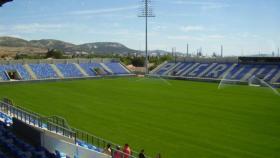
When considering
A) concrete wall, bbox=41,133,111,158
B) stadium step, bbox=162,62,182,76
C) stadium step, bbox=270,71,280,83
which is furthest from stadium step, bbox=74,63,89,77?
concrete wall, bbox=41,133,111,158

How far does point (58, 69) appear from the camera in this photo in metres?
56.3

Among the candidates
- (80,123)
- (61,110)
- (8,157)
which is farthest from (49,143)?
(61,110)

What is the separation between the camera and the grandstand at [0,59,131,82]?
51.8m

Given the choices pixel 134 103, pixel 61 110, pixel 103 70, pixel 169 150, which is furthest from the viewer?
pixel 103 70

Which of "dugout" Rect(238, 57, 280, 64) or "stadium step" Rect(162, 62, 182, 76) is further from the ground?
"dugout" Rect(238, 57, 280, 64)

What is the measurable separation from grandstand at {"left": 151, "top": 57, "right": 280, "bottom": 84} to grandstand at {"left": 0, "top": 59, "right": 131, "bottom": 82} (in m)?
7.20

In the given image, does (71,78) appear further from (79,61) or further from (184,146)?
(184,146)

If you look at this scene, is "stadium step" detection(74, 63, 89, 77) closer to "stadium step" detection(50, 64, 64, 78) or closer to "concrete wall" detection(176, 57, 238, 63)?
"stadium step" detection(50, 64, 64, 78)

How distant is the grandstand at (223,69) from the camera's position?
47.5 m

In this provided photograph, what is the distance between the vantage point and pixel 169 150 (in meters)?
Result: 16.1

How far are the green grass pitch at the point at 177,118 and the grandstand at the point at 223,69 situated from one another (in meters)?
10.8

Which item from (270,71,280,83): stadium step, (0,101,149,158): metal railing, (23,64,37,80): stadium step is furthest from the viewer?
(23,64,37,80): stadium step

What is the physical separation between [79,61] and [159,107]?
35.6m

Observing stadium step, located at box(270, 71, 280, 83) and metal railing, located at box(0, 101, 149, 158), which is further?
stadium step, located at box(270, 71, 280, 83)
